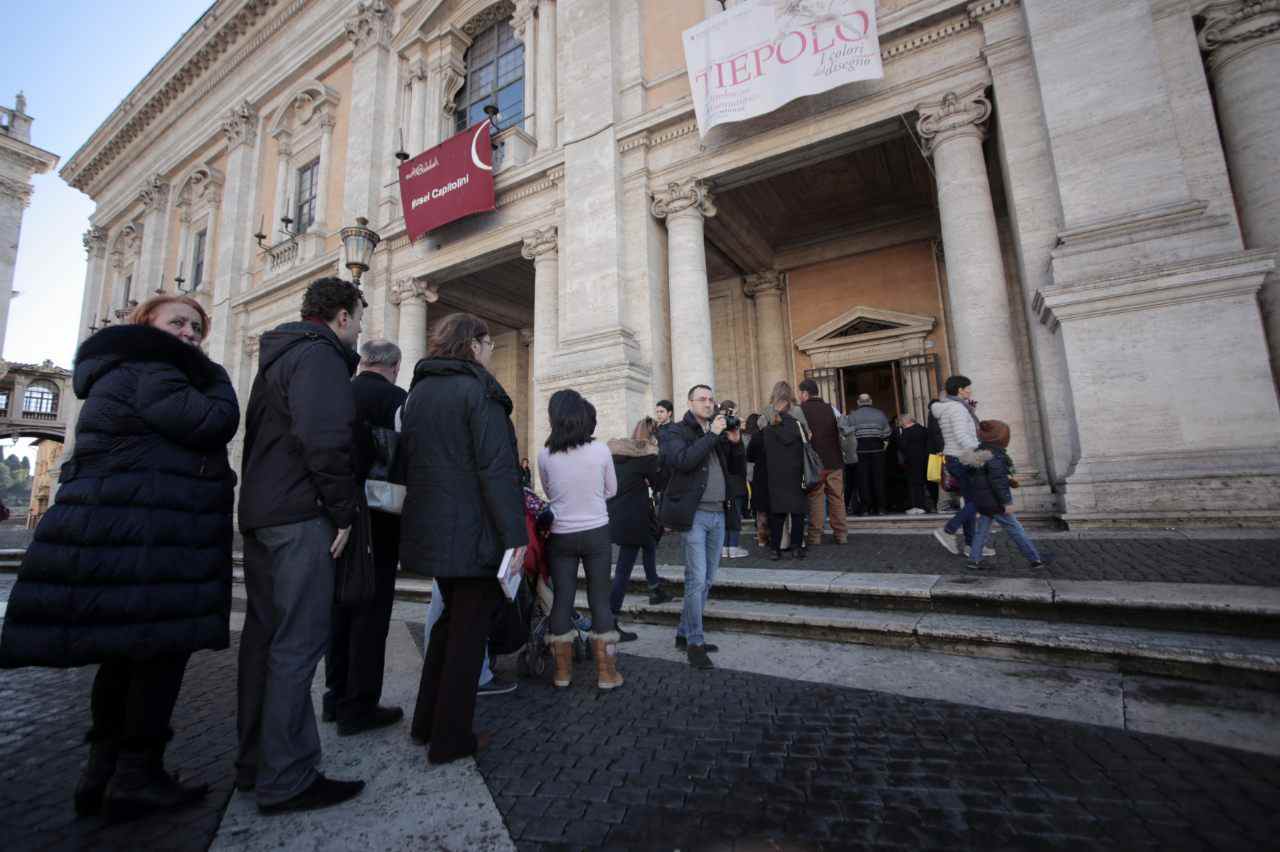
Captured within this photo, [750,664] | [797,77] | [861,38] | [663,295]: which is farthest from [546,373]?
[750,664]

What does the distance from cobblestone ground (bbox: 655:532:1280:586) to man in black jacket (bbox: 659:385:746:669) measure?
5.75 feet

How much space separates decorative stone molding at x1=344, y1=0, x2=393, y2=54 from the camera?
46.8 ft

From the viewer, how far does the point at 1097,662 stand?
2824 millimetres

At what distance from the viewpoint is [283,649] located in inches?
76.7

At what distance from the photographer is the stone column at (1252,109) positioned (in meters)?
5.84

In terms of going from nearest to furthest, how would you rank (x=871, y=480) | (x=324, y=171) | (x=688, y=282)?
(x=871, y=480) < (x=688, y=282) < (x=324, y=171)

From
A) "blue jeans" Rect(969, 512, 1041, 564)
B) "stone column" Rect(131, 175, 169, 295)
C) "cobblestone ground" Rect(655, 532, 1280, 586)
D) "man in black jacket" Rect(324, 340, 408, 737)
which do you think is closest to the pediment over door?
"cobblestone ground" Rect(655, 532, 1280, 586)

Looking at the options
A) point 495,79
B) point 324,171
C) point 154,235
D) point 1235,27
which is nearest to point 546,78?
point 495,79

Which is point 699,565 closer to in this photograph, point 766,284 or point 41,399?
point 766,284

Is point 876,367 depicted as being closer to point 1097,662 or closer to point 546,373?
point 546,373

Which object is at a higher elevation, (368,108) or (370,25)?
(370,25)

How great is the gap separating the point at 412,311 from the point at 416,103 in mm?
Result: 5556

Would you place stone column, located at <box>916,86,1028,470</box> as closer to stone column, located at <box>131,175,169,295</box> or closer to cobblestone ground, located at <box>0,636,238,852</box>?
cobblestone ground, located at <box>0,636,238,852</box>

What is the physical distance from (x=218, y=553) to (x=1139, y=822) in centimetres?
309
